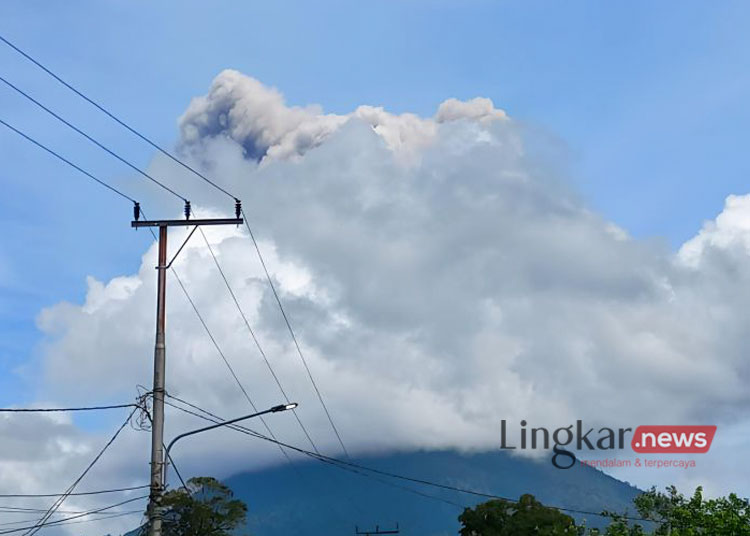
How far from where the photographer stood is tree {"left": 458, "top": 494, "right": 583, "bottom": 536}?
10038 cm

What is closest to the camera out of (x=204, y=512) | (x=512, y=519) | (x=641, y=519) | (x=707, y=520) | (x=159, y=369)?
(x=159, y=369)

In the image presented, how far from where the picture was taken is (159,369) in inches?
1398

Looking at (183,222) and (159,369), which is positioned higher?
(183,222)

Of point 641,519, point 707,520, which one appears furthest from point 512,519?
point 707,520

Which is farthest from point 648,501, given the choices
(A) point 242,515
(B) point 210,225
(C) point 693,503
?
(B) point 210,225

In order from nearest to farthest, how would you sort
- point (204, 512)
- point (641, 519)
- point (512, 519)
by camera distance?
point (641, 519), point (204, 512), point (512, 519)

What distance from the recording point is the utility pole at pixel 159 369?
33928 mm

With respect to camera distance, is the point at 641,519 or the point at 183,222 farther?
the point at 641,519

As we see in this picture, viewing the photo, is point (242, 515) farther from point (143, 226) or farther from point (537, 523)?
point (143, 226)

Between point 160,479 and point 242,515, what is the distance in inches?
2031

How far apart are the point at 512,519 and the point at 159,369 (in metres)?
72.8

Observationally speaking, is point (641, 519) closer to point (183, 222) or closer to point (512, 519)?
point (512, 519)

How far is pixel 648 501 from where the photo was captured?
67625 mm

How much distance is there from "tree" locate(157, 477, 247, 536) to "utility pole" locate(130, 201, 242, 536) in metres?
44.2
